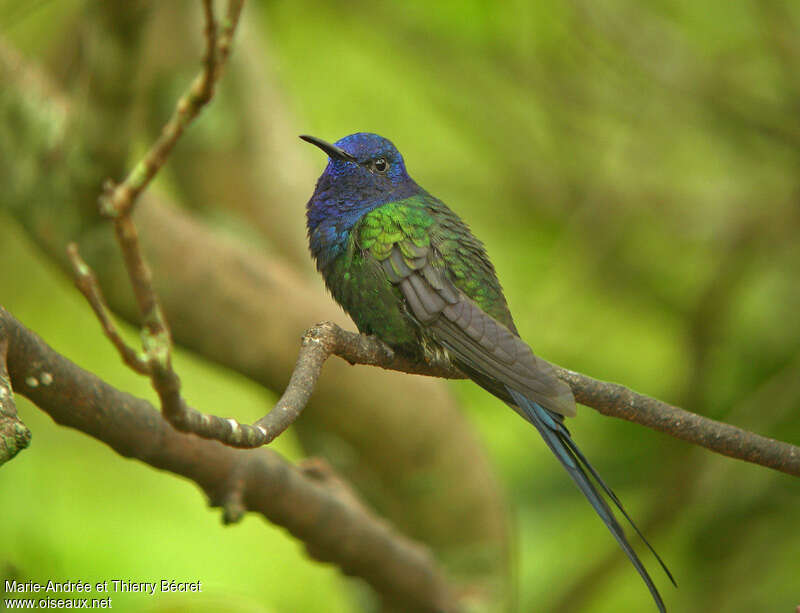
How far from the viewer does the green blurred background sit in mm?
4555

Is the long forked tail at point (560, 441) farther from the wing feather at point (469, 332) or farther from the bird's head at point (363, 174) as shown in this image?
the bird's head at point (363, 174)

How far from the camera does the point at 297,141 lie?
571cm

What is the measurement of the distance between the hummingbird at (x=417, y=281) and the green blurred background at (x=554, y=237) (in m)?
1.03

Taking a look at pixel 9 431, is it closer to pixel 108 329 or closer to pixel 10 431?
pixel 10 431

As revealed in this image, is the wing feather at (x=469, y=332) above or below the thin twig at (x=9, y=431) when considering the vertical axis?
above

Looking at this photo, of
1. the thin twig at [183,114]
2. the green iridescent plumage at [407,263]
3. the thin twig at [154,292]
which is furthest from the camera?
the green iridescent plumage at [407,263]

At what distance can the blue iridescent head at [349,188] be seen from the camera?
2.93 metres

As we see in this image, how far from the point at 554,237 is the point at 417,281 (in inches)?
153

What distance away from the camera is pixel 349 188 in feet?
10.0

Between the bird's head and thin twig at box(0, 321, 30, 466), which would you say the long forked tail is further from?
thin twig at box(0, 321, 30, 466)

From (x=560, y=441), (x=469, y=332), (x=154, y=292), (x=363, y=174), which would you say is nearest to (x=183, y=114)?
(x=154, y=292)

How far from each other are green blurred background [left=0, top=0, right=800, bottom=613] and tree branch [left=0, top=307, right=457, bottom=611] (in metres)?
1.03

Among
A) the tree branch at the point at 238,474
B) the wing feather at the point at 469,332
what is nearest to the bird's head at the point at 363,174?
the wing feather at the point at 469,332

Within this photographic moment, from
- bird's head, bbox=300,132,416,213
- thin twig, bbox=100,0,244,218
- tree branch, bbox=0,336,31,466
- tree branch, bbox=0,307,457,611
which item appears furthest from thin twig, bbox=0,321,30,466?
bird's head, bbox=300,132,416,213
